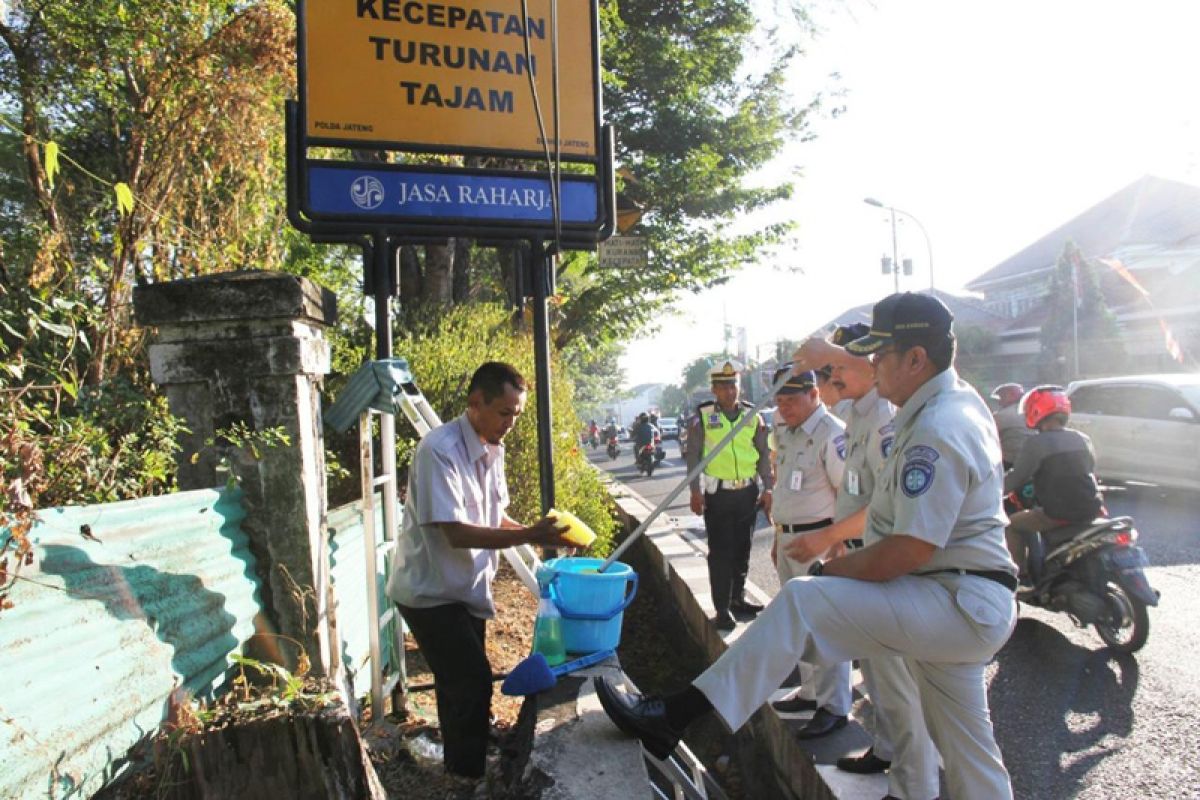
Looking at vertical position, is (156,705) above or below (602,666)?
above

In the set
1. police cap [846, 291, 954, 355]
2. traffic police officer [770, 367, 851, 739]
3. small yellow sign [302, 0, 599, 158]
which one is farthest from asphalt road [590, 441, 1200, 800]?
small yellow sign [302, 0, 599, 158]

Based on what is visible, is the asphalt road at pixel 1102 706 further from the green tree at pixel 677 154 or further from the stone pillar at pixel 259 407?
→ the green tree at pixel 677 154

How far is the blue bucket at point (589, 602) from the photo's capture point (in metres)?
3.46

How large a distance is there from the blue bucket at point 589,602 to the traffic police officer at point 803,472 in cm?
107

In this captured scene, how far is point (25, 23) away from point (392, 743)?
5.32 meters

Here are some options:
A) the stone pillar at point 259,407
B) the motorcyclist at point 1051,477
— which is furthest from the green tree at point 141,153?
the motorcyclist at point 1051,477

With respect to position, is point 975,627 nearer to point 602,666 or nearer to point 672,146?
point 602,666

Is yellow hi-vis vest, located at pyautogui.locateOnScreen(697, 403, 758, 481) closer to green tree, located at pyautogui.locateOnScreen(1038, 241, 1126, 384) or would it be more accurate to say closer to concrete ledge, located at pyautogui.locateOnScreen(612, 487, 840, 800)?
concrete ledge, located at pyautogui.locateOnScreen(612, 487, 840, 800)

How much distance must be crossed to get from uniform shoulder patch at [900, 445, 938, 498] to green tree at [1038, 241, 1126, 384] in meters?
32.3

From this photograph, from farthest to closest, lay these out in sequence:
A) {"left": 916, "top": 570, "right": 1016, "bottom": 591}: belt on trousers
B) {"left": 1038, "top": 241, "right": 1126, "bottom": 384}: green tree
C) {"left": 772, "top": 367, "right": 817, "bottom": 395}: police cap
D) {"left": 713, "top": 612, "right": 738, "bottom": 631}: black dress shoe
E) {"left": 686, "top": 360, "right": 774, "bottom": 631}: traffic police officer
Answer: {"left": 1038, "top": 241, "right": 1126, "bottom": 384}: green tree
{"left": 686, "top": 360, "right": 774, "bottom": 631}: traffic police officer
{"left": 713, "top": 612, "right": 738, "bottom": 631}: black dress shoe
{"left": 772, "top": 367, "right": 817, "bottom": 395}: police cap
{"left": 916, "top": 570, "right": 1016, "bottom": 591}: belt on trousers

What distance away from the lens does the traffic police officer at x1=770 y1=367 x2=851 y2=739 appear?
4082 mm

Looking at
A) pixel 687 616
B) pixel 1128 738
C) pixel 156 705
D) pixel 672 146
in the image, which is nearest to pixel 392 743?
pixel 156 705

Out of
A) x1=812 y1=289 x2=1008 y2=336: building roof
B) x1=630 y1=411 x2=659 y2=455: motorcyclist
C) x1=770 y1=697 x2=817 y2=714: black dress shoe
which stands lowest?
x1=770 y1=697 x2=817 y2=714: black dress shoe

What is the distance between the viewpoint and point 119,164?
5.58 m
